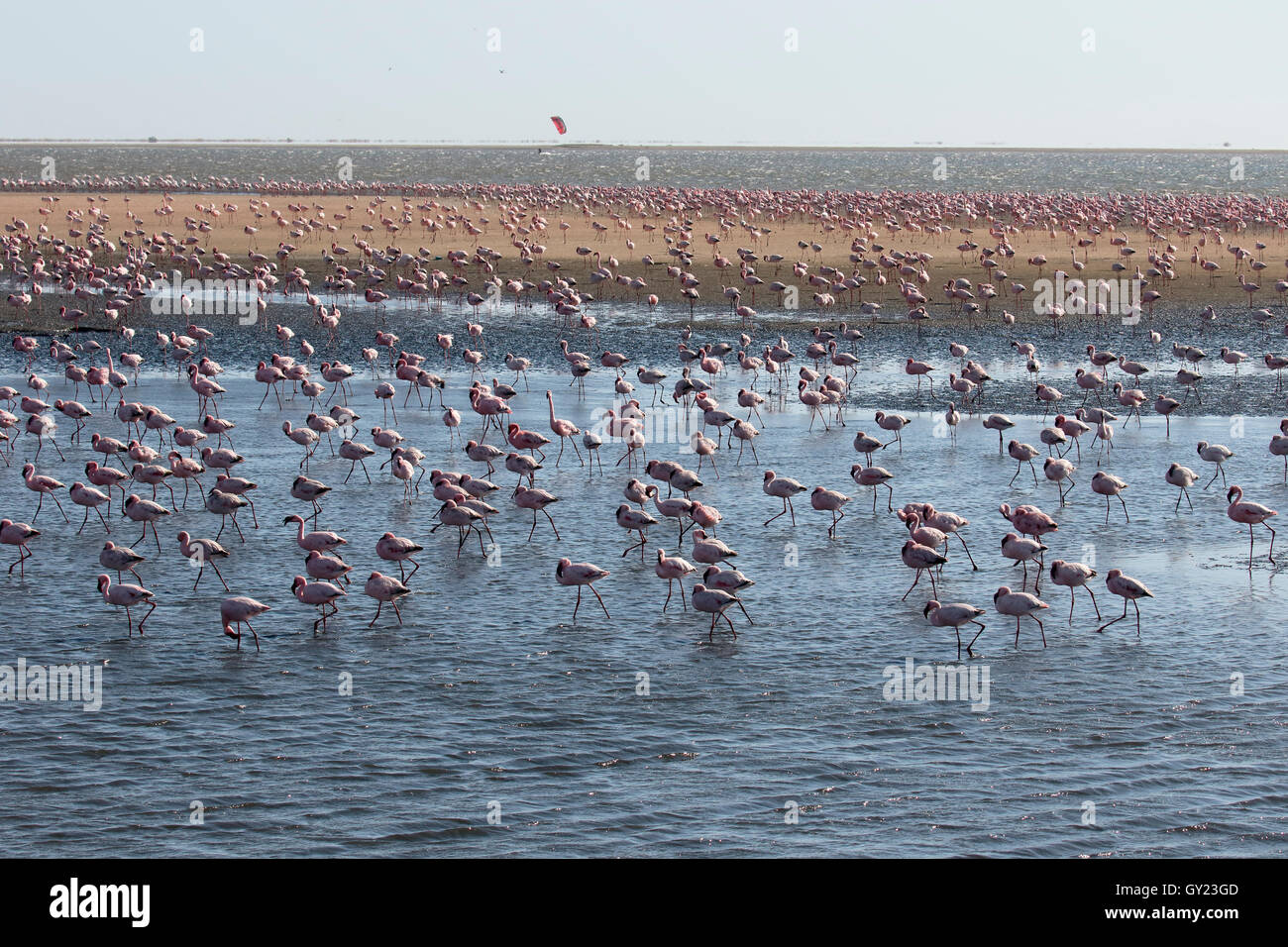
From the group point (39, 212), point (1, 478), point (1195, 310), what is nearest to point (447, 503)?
point (1, 478)

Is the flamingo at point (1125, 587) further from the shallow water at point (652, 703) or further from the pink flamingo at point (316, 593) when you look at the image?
the pink flamingo at point (316, 593)

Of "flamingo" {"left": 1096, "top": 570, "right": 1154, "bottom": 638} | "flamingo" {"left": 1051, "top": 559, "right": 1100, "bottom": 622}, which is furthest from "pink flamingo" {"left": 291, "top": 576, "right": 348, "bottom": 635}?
"flamingo" {"left": 1096, "top": 570, "right": 1154, "bottom": 638}

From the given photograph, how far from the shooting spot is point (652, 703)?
12.7 m

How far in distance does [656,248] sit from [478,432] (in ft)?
89.0

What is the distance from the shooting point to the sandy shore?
3947 cm

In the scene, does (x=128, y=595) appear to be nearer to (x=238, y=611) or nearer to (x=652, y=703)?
(x=238, y=611)

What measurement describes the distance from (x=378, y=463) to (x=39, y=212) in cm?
4688

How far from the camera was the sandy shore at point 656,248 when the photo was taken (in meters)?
39.5

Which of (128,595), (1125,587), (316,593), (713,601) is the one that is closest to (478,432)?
(316,593)

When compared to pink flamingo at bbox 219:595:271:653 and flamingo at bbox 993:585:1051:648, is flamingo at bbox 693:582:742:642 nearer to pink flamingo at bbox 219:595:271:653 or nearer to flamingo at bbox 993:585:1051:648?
flamingo at bbox 993:585:1051:648

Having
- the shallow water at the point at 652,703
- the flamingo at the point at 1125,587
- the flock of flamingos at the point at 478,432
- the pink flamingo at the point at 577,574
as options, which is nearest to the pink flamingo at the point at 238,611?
the flock of flamingos at the point at 478,432

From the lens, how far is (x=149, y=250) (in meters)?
46.5
